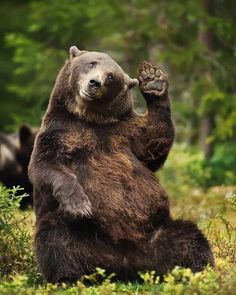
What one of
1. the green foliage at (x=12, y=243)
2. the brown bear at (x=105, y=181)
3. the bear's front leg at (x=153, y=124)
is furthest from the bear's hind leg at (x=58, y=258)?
the bear's front leg at (x=153, y=124)

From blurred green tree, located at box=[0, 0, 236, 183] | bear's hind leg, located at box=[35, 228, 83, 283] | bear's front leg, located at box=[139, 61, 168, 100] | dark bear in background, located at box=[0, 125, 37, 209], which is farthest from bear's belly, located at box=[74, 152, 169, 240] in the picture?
dark bear in background, located at box=[0, 125, 37, 209]

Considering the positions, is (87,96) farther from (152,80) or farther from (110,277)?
(110,277)

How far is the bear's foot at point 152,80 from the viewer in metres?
8.12

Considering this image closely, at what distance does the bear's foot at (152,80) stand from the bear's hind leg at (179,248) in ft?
3.68

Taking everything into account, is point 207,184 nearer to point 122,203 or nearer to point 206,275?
point 122,203

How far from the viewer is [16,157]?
16.5 metres

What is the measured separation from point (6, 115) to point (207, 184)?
13.8 meters

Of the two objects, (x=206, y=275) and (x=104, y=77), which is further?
(x=104, y=77)

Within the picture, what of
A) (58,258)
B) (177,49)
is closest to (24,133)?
(177,49)

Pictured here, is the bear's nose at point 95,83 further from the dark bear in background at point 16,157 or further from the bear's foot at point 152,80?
the dark bear in background at point 16,157

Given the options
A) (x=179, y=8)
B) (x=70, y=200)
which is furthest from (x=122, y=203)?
(x=179, y=8)

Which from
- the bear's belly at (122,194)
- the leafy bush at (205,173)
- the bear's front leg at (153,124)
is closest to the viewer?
the bear's belly at (122,194)

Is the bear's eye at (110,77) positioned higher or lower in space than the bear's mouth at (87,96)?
higher

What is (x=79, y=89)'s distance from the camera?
26.0 ft
